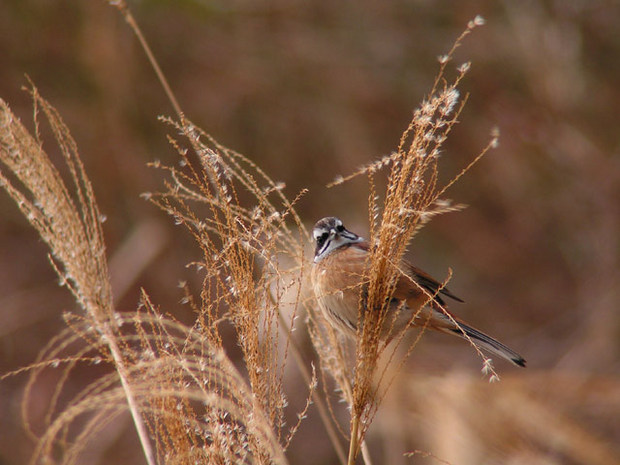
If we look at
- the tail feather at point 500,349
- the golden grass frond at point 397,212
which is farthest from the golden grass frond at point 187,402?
the tail feather at point 500,349

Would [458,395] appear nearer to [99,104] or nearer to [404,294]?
[404,294]

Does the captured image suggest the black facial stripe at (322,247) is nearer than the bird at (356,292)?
No

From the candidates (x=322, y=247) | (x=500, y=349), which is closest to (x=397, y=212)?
(x=500, y=349)

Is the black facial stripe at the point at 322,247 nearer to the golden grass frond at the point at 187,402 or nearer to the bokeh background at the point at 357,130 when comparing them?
A: the golden grass frond at the point at 187,402

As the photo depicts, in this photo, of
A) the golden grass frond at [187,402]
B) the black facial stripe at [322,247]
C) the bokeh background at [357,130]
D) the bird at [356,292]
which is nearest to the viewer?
the golden grass frond at [187,402]

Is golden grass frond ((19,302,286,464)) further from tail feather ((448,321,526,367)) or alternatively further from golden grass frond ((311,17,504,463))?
tail feather ((448,321,526,367))
